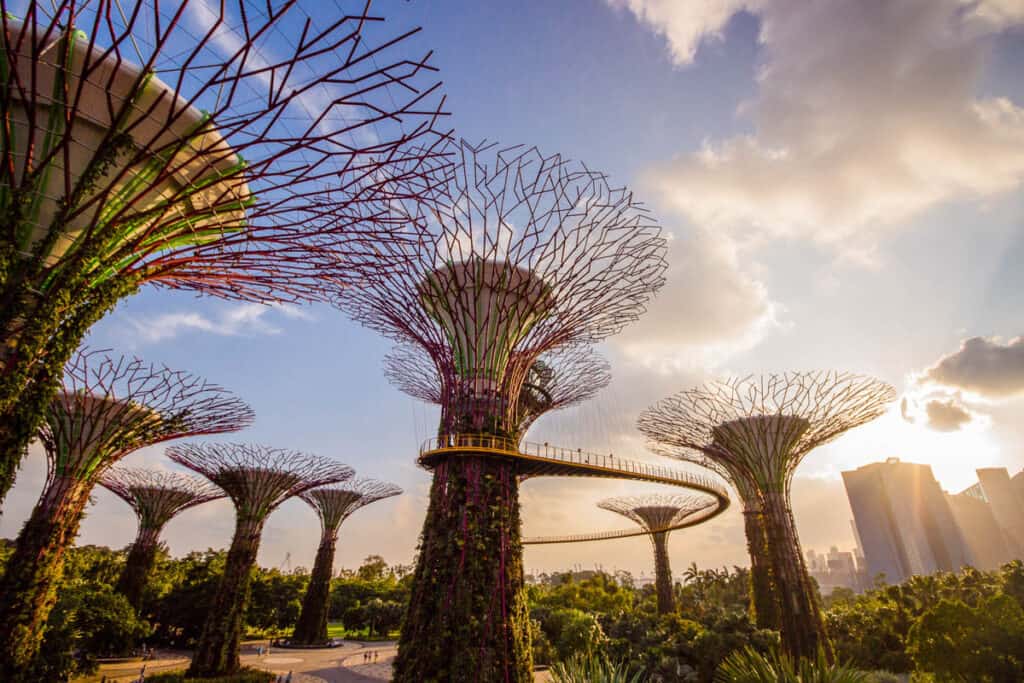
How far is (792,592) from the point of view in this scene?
1750 cm

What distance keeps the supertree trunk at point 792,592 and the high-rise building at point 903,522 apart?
479 ft

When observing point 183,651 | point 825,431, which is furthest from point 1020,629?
point 183,651

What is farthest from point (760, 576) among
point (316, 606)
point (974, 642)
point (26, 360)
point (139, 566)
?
point (139, 566)

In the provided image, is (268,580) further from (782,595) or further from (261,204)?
(261,204)

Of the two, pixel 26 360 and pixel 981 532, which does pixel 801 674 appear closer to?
pixel 26 360

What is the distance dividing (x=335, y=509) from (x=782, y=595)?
24.3 m

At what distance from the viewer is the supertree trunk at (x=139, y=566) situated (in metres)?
24.0

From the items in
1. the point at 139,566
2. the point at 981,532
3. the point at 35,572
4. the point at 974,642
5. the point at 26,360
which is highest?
the point at 981,532

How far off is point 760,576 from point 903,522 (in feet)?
500

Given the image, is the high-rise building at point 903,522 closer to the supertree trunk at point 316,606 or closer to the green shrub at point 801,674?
the supertree trunk at point 316,606

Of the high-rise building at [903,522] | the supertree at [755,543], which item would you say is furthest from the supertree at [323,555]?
the high-rise building at [903,522]

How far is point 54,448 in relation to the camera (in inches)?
639

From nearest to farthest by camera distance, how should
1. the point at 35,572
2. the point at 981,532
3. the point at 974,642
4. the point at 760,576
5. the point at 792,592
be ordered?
the point at 974,642
the point at 35,572
the point at 792,592
the point at 760,576
the point at 981,532

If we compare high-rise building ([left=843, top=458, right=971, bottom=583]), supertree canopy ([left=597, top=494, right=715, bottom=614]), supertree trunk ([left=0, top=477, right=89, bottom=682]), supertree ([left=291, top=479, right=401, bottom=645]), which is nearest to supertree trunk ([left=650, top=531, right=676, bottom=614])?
supertree canopy ([left=597, top=494, right=715, bottom=614])
